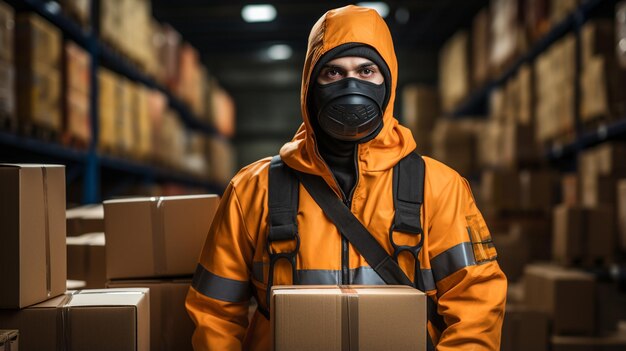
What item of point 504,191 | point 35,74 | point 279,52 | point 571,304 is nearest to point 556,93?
point 504,191

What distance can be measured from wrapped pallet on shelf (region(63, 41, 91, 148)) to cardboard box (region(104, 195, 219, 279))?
312cm

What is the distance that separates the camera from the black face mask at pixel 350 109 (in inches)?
95.5

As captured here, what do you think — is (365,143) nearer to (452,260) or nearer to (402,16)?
(452,260)

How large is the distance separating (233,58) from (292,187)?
477 inches

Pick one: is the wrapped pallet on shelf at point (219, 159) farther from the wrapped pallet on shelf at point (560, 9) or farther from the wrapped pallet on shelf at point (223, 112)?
the wrapped pallet on shelf at point (560, 9)

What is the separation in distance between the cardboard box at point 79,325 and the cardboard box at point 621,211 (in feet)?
12.3

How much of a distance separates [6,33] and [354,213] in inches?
115

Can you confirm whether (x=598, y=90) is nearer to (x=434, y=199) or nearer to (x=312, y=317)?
(x=434, y=199)

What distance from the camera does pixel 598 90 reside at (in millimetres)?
5352

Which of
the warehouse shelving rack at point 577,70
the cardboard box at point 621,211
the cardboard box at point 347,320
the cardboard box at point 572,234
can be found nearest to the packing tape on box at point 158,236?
the cardboard box at point 347,320

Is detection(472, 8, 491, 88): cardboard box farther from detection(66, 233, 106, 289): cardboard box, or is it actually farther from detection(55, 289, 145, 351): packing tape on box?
detection(55, 289, 145, 351): packing tape on box

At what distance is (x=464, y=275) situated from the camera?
235 centimetres

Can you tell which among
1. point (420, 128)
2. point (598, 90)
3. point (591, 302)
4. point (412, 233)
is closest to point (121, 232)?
point (412, 233)

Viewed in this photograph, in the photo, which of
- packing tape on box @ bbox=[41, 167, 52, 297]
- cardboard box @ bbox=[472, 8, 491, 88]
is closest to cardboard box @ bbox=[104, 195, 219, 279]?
packing tape on box @ bbox=[41, 167, 52, 297]
